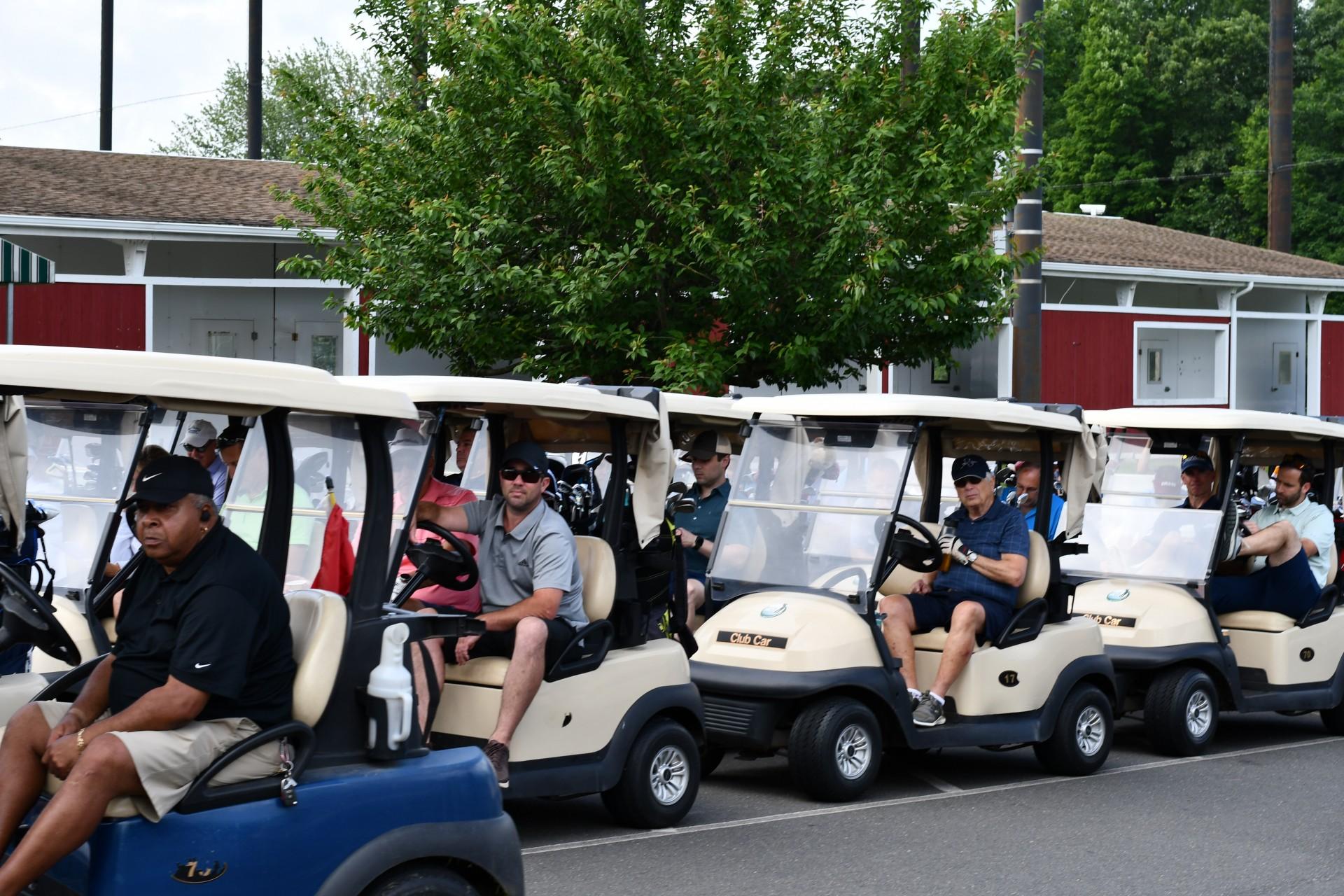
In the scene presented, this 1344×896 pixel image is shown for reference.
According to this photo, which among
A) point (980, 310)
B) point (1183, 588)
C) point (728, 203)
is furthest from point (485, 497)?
point (980, 310)

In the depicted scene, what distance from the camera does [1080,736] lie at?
28.8 feet

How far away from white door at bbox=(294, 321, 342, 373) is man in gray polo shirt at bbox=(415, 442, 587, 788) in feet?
51.8

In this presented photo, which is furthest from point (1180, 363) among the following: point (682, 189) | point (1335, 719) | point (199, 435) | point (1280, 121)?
point (199, 435)

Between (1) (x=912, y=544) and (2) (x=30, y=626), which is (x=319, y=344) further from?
(2) (x=30, y=626)

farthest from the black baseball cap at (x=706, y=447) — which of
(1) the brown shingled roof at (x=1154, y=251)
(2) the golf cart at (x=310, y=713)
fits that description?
(1) the brown shingled roof at (x=1154, y=251)

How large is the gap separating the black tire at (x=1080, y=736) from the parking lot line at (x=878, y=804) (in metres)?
0.08

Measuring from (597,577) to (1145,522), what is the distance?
4285 millimetres

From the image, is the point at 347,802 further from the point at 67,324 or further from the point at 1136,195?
the point at 1136,195

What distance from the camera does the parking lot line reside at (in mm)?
7020

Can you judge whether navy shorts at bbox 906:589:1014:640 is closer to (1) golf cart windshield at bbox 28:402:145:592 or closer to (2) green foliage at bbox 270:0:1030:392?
(1) golf cart windshield at bbox 28:402:145:592

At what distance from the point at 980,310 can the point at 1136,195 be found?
3600cm

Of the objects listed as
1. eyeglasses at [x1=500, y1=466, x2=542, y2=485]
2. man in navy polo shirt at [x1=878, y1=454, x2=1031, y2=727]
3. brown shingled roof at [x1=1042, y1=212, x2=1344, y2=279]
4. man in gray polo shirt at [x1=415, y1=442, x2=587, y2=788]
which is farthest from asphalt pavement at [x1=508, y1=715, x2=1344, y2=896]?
brown shingled roof at [x1=1042, y1=212, x2=1344, y2=279]

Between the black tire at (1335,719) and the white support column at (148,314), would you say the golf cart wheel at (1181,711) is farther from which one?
the white support column at (148,314)

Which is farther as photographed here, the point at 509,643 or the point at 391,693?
the point at 509,643
